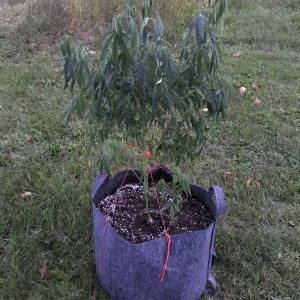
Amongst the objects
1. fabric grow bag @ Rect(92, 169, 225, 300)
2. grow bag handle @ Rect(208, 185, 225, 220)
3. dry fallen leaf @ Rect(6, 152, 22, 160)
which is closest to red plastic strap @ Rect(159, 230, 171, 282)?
fabric grow bag @ Rect(92, 169, 225, 300)

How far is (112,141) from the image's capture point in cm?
194

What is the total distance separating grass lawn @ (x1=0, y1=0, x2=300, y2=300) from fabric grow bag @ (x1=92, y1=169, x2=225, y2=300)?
0.22 m

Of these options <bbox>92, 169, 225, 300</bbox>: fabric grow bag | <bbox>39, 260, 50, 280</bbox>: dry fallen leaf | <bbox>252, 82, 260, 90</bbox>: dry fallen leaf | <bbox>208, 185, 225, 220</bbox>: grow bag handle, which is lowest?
<bbox>252, 82, 260, 90</bbox>: dry fallen leaf

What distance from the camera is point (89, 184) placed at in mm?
3045

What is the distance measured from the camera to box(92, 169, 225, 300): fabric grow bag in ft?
6.57

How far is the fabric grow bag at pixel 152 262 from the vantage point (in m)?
2.00

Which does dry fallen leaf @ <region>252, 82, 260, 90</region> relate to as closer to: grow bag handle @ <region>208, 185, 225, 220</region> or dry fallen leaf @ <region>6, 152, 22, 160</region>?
dry fallen leaf @ <region>6, 152, 22, 160</region>

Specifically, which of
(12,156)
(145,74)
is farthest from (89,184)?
(145,74)

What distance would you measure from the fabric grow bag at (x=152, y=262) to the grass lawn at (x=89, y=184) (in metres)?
0.22

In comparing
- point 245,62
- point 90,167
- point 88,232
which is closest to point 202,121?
point 88,232

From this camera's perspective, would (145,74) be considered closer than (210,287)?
Yes

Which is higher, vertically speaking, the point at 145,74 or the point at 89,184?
the point at 145,74

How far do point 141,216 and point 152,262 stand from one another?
343mm

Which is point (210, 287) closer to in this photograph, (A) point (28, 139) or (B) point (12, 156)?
(B) point (12, 156)
